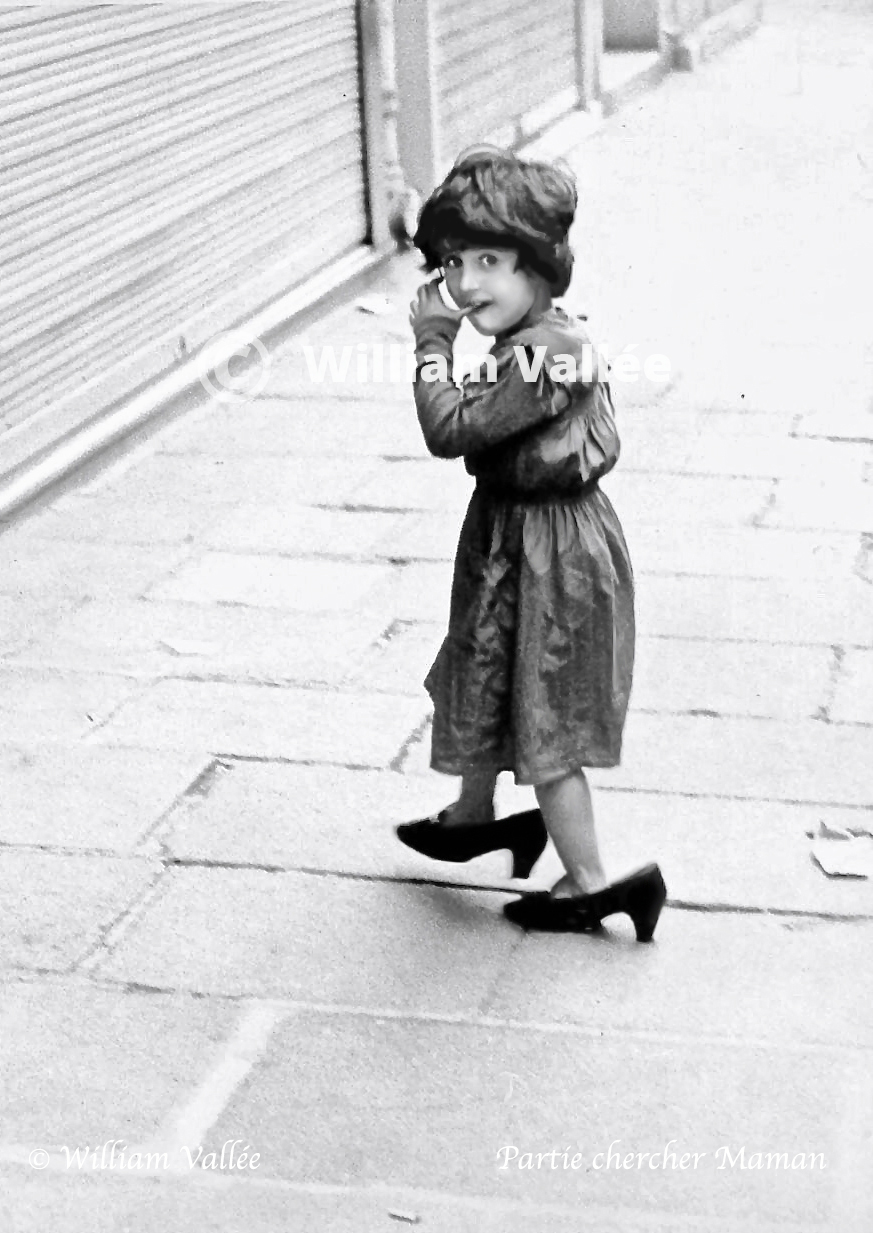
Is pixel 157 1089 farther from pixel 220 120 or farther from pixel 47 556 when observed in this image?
pixel 220 120

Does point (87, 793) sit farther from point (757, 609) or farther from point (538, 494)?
point (757, 609)

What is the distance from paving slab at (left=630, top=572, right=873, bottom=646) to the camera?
4945 mm

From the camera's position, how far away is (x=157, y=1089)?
10.2 ft

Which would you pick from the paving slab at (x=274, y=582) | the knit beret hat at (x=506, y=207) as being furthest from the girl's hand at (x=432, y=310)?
the paving slab at (x=274, y=582)

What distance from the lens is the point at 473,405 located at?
10.6 feet

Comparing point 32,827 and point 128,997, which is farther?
point 32,827

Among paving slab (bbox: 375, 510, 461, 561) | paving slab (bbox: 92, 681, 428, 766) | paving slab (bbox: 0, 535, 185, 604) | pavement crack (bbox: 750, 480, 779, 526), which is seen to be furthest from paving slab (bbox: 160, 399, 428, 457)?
paving slab (bbox: 92, 681, 428, 766)

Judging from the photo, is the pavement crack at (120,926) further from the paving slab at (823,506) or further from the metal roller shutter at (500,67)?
the metal roller shutter at (500,67)

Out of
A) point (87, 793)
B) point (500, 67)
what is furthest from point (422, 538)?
point (500, 67)

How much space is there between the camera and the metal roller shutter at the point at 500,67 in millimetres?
9930

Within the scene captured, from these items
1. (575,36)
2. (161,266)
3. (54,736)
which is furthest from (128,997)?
(575,36)

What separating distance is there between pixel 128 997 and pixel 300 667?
1522mm

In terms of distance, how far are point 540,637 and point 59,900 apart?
1.09m

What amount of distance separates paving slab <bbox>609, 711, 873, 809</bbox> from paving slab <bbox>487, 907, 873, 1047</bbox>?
0.54 metres
